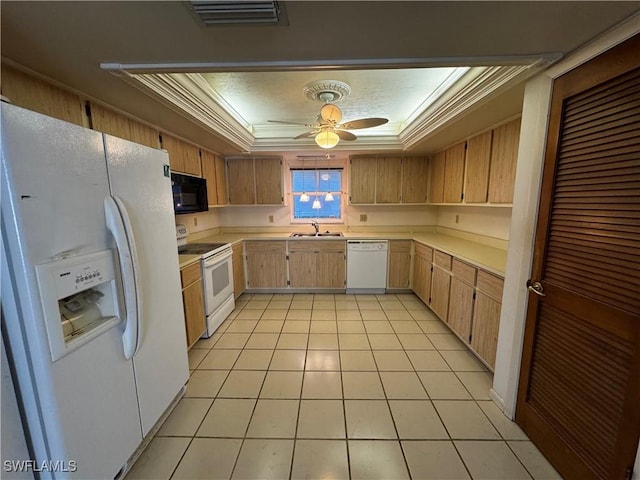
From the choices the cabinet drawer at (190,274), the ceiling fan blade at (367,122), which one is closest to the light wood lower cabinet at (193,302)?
the cabinet drawer at (190,274)

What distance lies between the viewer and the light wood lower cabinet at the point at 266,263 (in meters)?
3.93

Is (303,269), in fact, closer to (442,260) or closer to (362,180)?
A: (362,180)

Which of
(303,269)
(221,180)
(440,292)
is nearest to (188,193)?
(221,180)

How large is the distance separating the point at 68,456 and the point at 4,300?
2.18ft

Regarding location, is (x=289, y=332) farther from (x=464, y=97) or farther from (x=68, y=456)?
(x=464, y=97)

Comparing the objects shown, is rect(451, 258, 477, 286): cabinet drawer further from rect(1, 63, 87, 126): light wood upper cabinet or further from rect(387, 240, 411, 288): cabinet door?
rect(1, 63, 87, 126): light wood upper cabinet

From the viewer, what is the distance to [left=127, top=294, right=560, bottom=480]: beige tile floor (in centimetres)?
141

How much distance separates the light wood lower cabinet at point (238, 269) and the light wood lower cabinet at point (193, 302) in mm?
898

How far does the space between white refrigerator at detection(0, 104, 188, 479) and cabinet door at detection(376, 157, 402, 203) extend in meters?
3.20

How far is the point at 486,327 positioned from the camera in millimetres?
2135

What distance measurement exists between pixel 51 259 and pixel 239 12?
1.19m

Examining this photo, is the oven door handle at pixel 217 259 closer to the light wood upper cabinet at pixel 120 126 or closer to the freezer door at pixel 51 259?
the light wood upper cabinet at pixel 120 126

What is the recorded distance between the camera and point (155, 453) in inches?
59.0

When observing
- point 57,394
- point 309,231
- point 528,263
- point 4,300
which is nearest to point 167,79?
point 4,300
